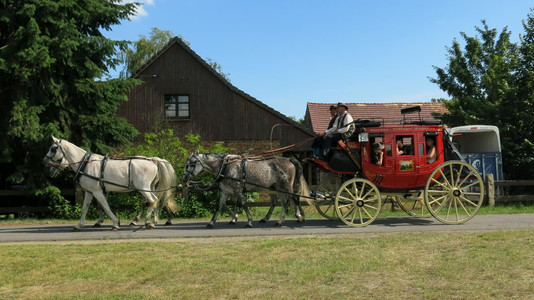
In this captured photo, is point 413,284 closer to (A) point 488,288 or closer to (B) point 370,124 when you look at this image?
(A) point 488,288

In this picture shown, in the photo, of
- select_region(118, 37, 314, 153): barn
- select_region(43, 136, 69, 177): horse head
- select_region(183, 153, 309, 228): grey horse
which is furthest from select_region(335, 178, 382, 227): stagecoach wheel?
select_region(118, 37, 314, 153): barn

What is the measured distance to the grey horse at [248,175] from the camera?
1154cm

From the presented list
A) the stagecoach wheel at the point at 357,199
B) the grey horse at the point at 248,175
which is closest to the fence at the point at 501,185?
the stagecoach wheel at the point at 357,199

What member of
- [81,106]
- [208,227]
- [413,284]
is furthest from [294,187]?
[81,106]

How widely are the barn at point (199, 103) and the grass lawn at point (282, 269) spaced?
49.4ft

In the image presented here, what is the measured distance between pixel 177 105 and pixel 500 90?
45.8 feet

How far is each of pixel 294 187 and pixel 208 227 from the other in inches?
87.7

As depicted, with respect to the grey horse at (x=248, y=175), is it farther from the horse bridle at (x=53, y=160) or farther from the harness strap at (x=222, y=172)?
the horse bridle at (x=53, y=160)

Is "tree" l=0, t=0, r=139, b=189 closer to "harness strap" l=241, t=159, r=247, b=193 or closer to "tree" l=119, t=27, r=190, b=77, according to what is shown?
"harness strap" l=241, t=159, r=247, b=193

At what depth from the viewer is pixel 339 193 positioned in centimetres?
1109

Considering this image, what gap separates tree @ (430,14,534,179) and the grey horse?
33.4ft

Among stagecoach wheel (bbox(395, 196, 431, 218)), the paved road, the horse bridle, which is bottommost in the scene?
the paved road

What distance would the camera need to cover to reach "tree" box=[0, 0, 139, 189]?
Result: 14.2 m

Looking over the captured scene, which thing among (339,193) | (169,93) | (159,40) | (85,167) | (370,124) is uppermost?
(159,40)
